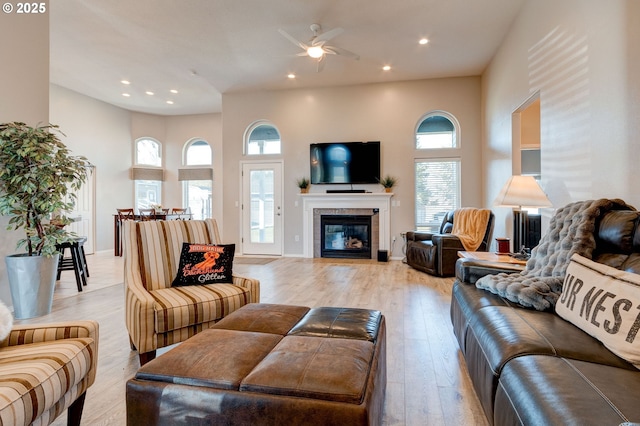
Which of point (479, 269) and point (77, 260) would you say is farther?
point (77, 260)

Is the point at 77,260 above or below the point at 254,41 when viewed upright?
below

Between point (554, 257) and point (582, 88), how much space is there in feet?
5.74

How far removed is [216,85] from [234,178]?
1.93 meters

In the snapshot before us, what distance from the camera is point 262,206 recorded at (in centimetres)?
709

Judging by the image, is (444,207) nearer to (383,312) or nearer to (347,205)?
(347,205)

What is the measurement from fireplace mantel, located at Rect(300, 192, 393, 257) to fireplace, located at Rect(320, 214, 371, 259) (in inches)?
8.7

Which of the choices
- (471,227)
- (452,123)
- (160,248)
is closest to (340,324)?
(160,248)

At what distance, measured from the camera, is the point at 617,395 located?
94 centimetres

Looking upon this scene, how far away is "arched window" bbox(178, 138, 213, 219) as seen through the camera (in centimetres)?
903

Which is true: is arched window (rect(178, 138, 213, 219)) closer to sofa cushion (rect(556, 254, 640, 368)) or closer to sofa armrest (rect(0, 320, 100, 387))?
sofa armrest (rect(0, 320, 100, 387))

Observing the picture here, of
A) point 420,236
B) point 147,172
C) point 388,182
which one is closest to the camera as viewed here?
point 420,236

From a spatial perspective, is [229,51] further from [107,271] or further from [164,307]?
[164,307]

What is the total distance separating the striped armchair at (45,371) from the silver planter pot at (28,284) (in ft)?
6.98

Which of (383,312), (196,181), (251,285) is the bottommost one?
(383,312)
